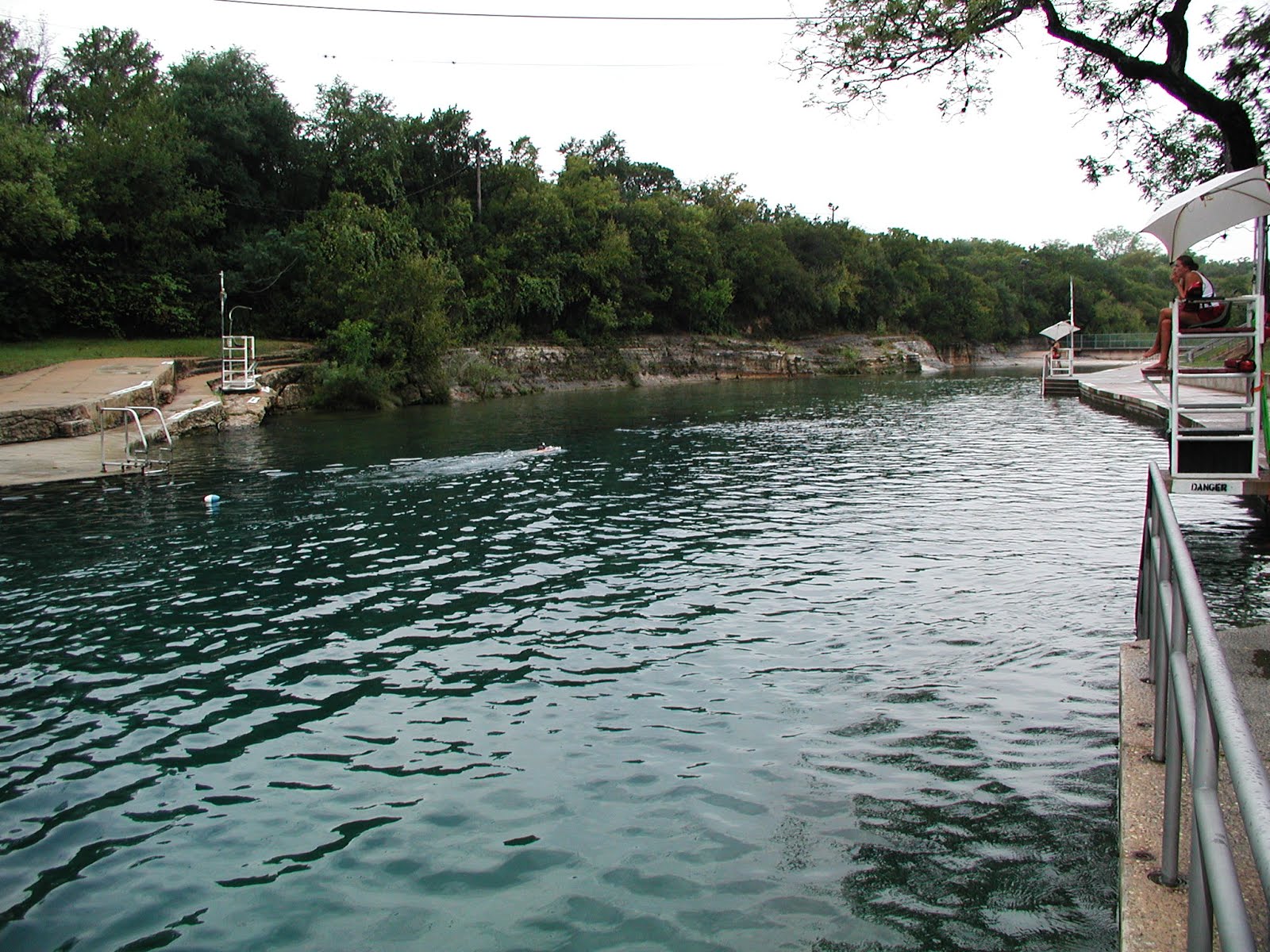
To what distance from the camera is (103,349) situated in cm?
3941

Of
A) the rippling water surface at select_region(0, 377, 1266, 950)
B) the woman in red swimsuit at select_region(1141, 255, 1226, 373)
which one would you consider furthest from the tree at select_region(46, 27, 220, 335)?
the woman in red swimsuit at select_region(1141, 255, 1226, 373)

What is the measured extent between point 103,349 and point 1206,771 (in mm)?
43754

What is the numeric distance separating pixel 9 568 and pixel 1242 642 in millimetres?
13699

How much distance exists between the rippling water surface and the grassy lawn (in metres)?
21.0

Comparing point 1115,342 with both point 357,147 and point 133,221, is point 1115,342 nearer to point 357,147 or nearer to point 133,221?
point 357,147

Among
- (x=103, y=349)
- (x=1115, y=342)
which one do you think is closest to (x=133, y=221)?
(x=103, y=349)

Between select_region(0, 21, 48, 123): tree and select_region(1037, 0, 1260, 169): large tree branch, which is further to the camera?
select_region(0, 21, 48, 123): tree

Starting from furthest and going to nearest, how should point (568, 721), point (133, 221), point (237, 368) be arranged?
1. point (133, 221)
2. point (237, 368)
3. point (568, 721)

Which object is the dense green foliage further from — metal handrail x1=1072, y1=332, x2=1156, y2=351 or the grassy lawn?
metal handrail x1=1072, y1=332, x2=1156, y2=351

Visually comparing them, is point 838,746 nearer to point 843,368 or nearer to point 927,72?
point 927,72

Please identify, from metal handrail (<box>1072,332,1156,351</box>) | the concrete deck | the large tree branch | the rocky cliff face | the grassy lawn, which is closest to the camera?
the concrete deck

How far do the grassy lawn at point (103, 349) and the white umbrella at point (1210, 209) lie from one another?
33.3m

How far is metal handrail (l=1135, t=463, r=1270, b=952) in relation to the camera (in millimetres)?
2188

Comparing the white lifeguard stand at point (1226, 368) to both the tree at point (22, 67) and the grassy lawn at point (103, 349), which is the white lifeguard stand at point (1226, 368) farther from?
the tree at point (22, 67)
